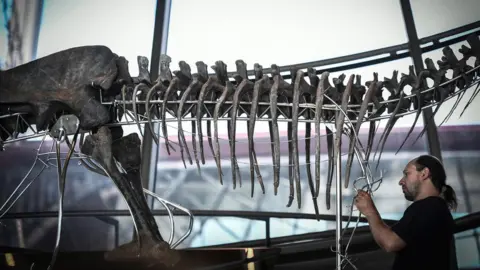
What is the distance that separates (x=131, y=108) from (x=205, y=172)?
3673mm

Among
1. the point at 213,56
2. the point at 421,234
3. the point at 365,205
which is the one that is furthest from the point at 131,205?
the point at 213,56

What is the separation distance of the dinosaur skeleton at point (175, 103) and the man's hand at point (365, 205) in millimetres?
359

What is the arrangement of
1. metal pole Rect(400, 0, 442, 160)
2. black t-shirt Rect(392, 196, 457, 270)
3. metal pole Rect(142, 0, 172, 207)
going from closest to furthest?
black t-shirt Rect(392, 196, 457, 270)
metal pole Rect(400, 0, 442, 160)
metal pole Rect(142, 0, 172, 207)

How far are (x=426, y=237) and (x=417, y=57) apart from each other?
4.19 metres

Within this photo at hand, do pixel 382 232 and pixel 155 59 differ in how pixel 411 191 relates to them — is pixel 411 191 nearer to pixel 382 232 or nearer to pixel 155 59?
pixel 382 232

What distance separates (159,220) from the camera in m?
6.90

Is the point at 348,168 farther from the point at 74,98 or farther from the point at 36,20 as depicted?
the point at 36,20

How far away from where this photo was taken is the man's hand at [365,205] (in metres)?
2.49

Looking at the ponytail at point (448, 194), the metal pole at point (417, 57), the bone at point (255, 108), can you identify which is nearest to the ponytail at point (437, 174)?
the ponytail at point (448, 194)

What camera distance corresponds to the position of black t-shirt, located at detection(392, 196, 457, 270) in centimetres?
232

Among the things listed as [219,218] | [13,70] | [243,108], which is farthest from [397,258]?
[219,218]

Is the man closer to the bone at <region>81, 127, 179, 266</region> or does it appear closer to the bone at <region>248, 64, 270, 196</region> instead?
the bone at <region>248, 64, 270, 196</region>

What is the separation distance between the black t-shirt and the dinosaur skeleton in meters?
0.56

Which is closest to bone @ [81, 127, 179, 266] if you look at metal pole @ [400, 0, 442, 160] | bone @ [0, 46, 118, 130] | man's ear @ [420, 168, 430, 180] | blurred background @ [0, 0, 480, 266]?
bone @ [0, 46, 118, 130]
